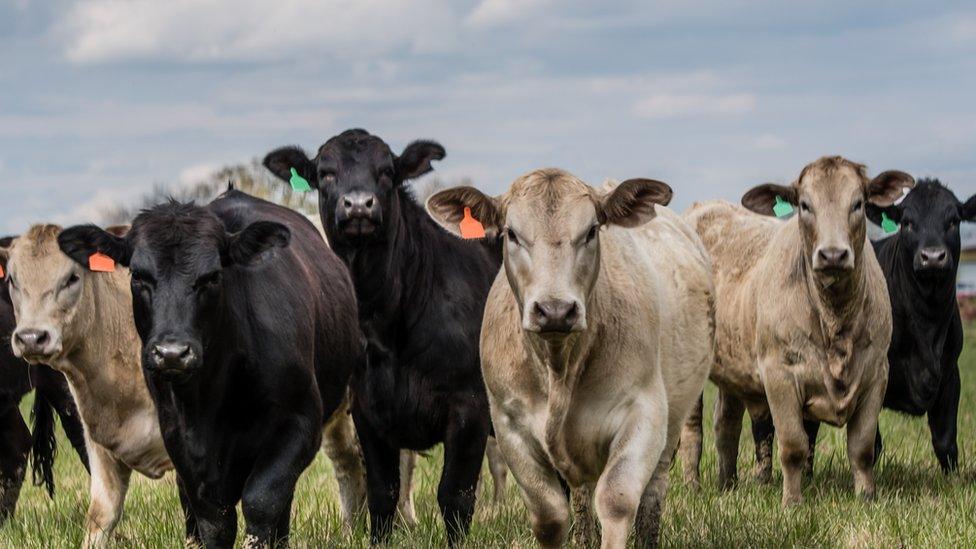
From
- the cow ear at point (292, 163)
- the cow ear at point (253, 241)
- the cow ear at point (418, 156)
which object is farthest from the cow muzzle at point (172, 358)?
the cow ear at point (418, 156)

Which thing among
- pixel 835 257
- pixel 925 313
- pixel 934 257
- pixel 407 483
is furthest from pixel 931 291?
pixel 407 483

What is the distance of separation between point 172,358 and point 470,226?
1360 mm

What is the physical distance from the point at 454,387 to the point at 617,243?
1.38 metres

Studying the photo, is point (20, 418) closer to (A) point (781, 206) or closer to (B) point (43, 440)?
(B) point (43, 440)

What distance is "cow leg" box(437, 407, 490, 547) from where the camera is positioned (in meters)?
7.35

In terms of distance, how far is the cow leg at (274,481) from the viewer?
6.07m

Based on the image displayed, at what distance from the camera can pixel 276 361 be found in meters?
6.30

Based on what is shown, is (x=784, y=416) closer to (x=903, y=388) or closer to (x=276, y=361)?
(x=903, y=388)

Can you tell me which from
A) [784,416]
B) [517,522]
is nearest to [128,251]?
[517,522]

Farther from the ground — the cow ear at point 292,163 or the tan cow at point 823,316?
the cow ear at point 292,163

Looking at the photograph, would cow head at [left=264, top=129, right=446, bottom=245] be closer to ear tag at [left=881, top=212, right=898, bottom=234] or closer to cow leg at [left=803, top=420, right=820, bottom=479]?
ear tag at [left=881, top=212, right=898, bottom=234]

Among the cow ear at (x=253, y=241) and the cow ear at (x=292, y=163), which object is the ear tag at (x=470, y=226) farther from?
the cow ear at (x=292, y=163)

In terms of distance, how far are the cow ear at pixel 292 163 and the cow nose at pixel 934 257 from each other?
4312 mm

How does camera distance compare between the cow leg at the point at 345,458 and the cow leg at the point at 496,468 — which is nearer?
the cow leg at the point at 345,458
